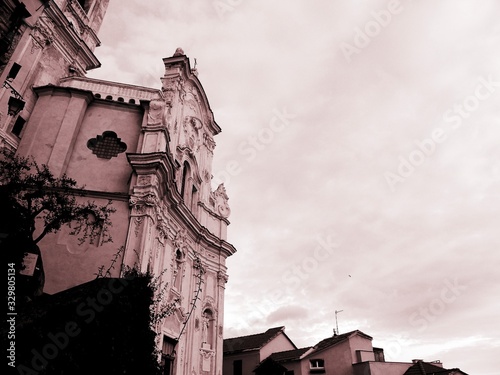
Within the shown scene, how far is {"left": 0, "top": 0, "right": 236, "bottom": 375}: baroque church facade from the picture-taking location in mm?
15992

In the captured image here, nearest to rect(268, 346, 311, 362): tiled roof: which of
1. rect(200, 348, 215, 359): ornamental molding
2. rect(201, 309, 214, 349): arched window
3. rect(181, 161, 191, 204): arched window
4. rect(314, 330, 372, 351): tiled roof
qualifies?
rect(314, 330, 372, 351): tiled roof

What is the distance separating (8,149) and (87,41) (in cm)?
1262

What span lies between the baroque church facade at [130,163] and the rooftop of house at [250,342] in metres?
13.7

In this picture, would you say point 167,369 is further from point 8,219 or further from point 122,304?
point 8,219

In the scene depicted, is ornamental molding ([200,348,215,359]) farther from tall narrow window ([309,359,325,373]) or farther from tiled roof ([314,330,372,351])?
tiled roof ([314,330,372,351])

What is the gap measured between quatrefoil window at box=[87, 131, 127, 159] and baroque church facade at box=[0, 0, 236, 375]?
0.05 metres

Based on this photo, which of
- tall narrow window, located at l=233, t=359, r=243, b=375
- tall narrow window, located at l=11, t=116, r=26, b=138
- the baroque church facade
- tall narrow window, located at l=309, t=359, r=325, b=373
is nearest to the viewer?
the baroque church facade

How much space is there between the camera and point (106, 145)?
19047 mm

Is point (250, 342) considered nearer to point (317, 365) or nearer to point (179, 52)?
point (317, 365)

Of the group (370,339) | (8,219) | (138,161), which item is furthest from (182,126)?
(370,339)


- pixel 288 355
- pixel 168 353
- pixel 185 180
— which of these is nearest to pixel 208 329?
pixel 168 353

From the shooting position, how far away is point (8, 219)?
37.5 feet

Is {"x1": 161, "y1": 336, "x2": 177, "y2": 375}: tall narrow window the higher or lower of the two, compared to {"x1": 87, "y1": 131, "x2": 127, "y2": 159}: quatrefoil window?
lower

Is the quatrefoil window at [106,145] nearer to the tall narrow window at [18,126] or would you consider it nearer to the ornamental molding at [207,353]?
the tall narrow window at [18,126]
